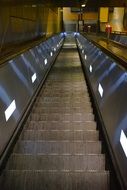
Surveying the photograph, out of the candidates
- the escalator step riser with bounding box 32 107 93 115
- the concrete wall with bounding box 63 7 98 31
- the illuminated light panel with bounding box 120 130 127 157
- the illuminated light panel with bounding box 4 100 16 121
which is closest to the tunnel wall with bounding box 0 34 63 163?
the illuminated light panel with bounding box 4 100 16 121

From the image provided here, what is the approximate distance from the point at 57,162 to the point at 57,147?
0.45 m

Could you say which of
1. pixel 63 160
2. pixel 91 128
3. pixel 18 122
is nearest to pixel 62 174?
pixel 63 160

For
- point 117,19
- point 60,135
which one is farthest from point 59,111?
point 117,19

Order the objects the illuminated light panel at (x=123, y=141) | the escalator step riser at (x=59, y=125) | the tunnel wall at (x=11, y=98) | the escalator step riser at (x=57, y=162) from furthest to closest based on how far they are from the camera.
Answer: the escalator step riser at (x=59, y=125), the tunnel wall at (x=11, y=98), the escalator step riser at (x=57, y=162), the illuminated light panel at (x=123, y=141)

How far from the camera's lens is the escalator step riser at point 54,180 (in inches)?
99.4

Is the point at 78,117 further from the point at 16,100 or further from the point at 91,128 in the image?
the point at 16,100

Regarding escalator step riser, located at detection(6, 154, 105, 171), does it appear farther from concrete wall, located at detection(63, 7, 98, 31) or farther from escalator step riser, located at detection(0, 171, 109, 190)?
concrete wall, located at detection(63, 7, 98, 31)

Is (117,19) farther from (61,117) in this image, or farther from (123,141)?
(123,141)

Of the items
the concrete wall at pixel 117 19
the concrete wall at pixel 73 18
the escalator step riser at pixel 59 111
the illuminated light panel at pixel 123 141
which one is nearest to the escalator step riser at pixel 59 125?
the escalator step riser at pixel 59 111

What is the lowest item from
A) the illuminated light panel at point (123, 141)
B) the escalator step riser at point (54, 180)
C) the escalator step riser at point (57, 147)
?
the escalator step riser at point (57, 147)

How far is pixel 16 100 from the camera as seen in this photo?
13.0 feet

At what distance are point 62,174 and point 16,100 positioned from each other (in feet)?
5.09

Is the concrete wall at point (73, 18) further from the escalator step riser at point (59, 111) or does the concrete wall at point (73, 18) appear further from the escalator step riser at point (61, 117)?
the escalator step riser at point (61, 117)

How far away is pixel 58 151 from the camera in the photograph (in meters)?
3.42
